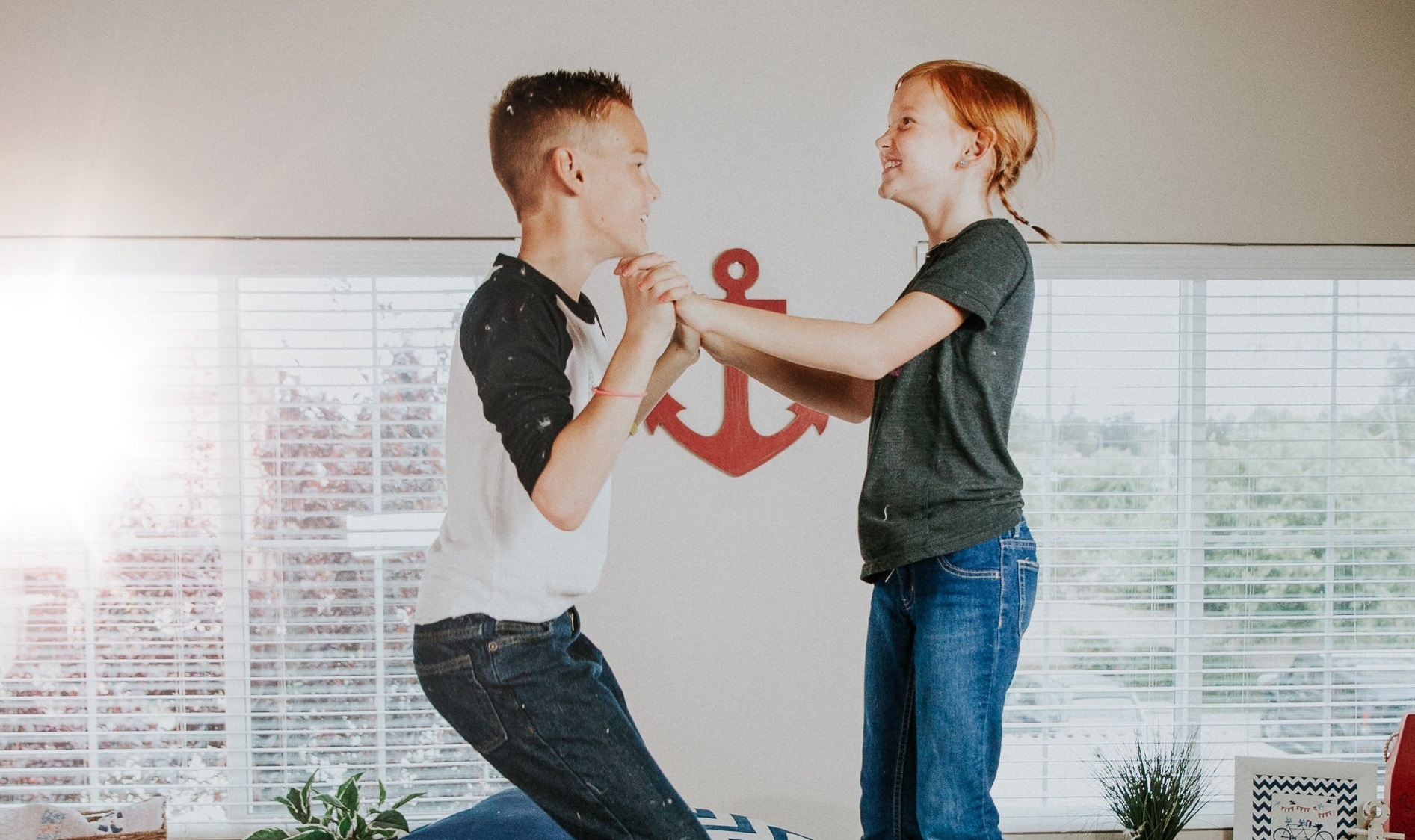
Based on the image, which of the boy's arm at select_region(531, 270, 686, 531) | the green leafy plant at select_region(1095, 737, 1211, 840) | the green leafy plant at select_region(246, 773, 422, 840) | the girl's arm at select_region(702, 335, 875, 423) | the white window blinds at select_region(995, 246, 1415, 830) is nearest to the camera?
the boy's arm at select_region(531, 270, 686, 531)

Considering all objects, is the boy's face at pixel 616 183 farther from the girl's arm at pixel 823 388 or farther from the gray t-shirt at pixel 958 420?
the gray t-shirt at pixel 958 420

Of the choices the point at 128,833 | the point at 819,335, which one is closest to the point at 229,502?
the point at 128,833

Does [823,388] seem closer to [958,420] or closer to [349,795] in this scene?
[958,420]

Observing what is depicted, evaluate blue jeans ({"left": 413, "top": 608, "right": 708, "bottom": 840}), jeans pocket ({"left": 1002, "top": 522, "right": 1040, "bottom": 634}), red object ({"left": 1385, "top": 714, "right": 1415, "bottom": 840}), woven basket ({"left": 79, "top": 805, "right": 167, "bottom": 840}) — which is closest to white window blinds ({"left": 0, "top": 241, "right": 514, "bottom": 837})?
woven basket ({"left": 79, "top": 805, "right": 167, "bottom": 840})

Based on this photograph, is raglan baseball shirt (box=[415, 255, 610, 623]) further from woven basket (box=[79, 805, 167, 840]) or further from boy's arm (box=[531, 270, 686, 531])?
woven basket (box=[79, 805, 167, 840])

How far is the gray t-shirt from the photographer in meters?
1.30

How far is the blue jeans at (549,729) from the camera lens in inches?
45.8

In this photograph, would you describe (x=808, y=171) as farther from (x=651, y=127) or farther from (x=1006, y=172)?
(x=1006, y=172)

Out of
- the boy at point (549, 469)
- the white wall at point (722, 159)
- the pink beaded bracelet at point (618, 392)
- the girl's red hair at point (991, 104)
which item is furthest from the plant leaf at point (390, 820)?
the girl's red hair at point (991, 104)

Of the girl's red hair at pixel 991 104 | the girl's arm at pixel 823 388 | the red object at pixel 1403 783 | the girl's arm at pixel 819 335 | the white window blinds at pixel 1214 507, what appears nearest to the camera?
the girl's arm at pixel 819 335

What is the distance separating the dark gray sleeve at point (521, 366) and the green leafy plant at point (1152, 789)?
212cm

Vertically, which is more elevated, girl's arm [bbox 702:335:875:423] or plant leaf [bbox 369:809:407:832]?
girl's arm [bbox 702:335:875:423]

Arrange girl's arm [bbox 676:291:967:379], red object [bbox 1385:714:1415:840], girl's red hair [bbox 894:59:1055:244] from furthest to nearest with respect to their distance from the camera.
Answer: red object [bbox 1385:714:1415:840], girl's red hair [bbox 894:59:1055:244], girl's arm [bbox 676:291:967:379]

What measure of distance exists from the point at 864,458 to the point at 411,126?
1521mm
